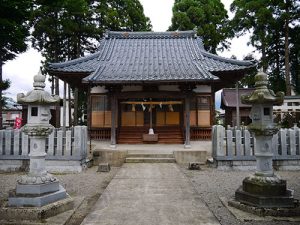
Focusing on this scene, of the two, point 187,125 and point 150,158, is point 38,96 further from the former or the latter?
point 187,125

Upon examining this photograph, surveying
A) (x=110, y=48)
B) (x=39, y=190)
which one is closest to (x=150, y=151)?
(x=39, y=190)

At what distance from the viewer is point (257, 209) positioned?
5148 mm

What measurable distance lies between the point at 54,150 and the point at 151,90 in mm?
6774

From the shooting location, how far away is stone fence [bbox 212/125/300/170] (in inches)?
396

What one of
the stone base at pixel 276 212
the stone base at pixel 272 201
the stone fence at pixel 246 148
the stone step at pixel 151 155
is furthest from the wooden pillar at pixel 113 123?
the stone base at pixel 276 212

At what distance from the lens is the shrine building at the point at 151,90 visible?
1370 centimetres

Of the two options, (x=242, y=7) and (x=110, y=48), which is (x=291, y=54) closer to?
(x=242, y=7)

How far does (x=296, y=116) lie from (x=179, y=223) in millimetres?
22236

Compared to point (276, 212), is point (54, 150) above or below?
above

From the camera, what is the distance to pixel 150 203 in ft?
19.0

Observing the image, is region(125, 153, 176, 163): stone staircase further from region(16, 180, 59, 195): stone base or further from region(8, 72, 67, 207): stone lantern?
region(16, 180, 59, 195): stone base

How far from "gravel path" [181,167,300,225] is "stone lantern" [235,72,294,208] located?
20.1 inches

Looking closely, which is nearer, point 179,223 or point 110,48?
point 179,223

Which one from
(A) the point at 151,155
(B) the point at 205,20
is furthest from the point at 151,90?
(B) the point at 205,20
